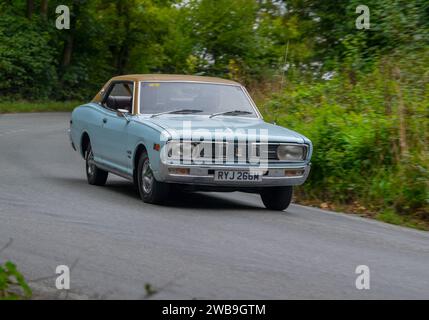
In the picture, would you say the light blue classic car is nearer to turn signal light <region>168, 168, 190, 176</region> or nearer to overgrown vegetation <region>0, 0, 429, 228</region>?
turn signal light <region>168, 168, 190, 176</region>

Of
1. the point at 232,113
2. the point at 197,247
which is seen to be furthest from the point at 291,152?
the point at 197,247

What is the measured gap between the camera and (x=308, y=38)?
26.0 m

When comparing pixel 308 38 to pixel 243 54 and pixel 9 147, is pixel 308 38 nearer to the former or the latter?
pixel 243 54

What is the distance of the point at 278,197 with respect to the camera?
12.1m

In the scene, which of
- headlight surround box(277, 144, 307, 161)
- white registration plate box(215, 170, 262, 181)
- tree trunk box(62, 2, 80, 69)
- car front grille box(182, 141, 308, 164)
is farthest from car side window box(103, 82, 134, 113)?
tree trunk box(62, 2, 80, 69)

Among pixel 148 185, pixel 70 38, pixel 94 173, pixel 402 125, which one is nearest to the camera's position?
pixel 148 185

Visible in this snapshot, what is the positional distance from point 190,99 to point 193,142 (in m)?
1.65

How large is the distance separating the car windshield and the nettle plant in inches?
241

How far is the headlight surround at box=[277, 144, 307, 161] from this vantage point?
11656 millimetres

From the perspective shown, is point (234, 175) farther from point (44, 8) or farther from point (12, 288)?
point (44, 8)

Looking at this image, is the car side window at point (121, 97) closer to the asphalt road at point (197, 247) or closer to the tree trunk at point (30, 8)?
the asphalt road at point (197, 247)

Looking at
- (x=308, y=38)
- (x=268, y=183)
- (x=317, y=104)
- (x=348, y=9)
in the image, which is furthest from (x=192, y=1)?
(x=268, y=183)

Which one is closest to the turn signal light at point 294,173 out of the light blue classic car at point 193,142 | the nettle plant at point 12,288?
the light blue classic car at point 193,142

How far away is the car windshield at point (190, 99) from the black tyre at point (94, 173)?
1.85m
